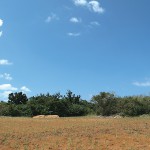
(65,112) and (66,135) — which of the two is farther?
(65,112)

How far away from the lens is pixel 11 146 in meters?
16.6

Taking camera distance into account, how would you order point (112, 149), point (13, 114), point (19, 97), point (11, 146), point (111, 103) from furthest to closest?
1. point (19, 97)
2. point (13, 114)
3. point (111, 103)
4. point (11, 146)
5. point (112, 149)

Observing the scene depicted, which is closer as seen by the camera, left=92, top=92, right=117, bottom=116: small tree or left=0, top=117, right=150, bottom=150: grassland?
left=0, top=117, right=150, bottom=150: grassland

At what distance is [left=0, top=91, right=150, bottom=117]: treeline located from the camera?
40.2 m

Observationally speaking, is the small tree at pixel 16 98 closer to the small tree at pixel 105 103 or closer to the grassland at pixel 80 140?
the small tree at pixel 105 103

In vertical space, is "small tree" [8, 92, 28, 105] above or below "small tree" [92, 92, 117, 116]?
above

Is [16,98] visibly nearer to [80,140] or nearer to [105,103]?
[105,103]

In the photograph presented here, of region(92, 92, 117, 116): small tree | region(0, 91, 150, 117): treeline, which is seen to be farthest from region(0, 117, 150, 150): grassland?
region(92, 92, 117, 116): small tree

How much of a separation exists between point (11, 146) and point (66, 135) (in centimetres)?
300

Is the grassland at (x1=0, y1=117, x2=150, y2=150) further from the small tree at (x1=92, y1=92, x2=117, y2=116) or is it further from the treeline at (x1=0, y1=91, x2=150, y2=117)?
the small tree at (x1=92, y1=92, x2=117, y2=116)

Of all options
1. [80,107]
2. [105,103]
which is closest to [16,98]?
[80,107]

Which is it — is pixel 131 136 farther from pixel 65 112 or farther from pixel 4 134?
pixel 65 112

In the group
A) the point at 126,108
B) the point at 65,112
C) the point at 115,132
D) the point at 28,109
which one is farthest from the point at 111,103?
the point at 115,132

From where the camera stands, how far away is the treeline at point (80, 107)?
40250 mm
